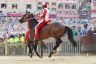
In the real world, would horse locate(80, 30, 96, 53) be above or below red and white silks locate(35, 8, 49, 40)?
below

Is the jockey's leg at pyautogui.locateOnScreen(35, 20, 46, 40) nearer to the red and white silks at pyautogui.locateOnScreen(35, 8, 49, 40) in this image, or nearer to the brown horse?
the red and white silks at pyautogui.locateOnScreen(35, 8, 49, 40)

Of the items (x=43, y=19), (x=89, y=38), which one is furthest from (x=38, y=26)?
(x=89, y=38)

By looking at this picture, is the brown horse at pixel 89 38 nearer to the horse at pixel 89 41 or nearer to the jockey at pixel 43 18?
the horse at pixel 89 41

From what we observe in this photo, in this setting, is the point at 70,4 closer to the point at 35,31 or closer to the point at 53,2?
the point at 53,2

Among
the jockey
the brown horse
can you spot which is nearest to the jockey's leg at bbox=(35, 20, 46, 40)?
the jockey

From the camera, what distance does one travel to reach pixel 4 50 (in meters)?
23.1

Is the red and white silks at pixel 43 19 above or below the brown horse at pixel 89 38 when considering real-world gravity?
above

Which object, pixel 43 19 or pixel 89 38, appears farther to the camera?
pixel 89 38

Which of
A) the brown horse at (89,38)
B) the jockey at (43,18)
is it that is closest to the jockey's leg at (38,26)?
the jockey at (43,18)

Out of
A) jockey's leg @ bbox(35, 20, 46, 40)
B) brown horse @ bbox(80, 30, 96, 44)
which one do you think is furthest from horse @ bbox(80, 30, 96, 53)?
jockey's leg @ bbox(35, 20, 46, 40)

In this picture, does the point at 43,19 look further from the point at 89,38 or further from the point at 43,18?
the point at 89,38

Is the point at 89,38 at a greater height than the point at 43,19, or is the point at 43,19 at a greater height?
the point at 43,19

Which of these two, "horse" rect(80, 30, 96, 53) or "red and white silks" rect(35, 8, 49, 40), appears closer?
"red and white silks" rect(35, 8, 49, 40)

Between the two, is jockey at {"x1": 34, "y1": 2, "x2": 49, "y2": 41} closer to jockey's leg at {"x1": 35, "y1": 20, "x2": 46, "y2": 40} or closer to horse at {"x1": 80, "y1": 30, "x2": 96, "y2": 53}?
jockey's leg at {"x1": 35, "y1": 20, "x2": 46, "y2": 40}
